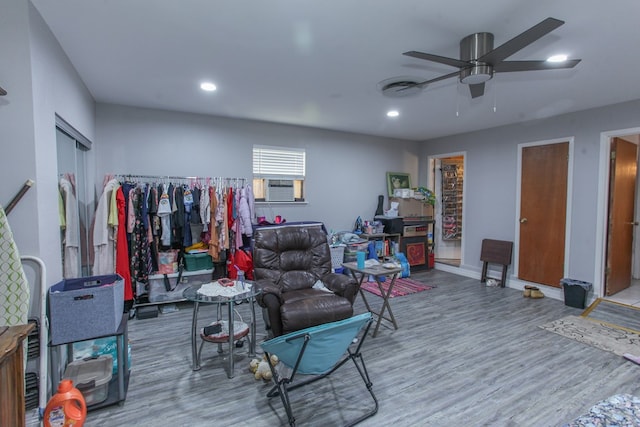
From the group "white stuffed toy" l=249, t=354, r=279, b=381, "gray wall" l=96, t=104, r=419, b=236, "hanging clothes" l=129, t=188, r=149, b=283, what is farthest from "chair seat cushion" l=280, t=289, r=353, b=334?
"gray wall" l=96, t=104, r=419, b=236

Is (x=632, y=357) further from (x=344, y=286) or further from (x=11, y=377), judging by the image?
(x=11, y=377)

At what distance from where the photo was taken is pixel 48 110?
6.97 feet

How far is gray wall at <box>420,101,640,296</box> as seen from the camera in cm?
398

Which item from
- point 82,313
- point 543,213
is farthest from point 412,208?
point 82,313

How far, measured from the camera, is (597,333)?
3.17 m

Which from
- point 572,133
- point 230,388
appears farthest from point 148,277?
point 572,133

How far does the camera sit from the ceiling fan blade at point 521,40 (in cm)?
155

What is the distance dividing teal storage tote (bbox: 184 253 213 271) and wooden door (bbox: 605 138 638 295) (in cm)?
517

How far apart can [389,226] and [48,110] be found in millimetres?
4785

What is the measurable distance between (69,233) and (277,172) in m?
2.84

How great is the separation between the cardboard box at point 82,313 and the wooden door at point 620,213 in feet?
17.9

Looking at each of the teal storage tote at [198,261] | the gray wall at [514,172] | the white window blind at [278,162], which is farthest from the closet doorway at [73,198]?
the gray wall at [514,172]

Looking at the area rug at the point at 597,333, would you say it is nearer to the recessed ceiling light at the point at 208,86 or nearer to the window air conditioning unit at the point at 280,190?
the window air conditioning unit at the point at 280,190

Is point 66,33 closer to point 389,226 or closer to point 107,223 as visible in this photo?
point 107,223
